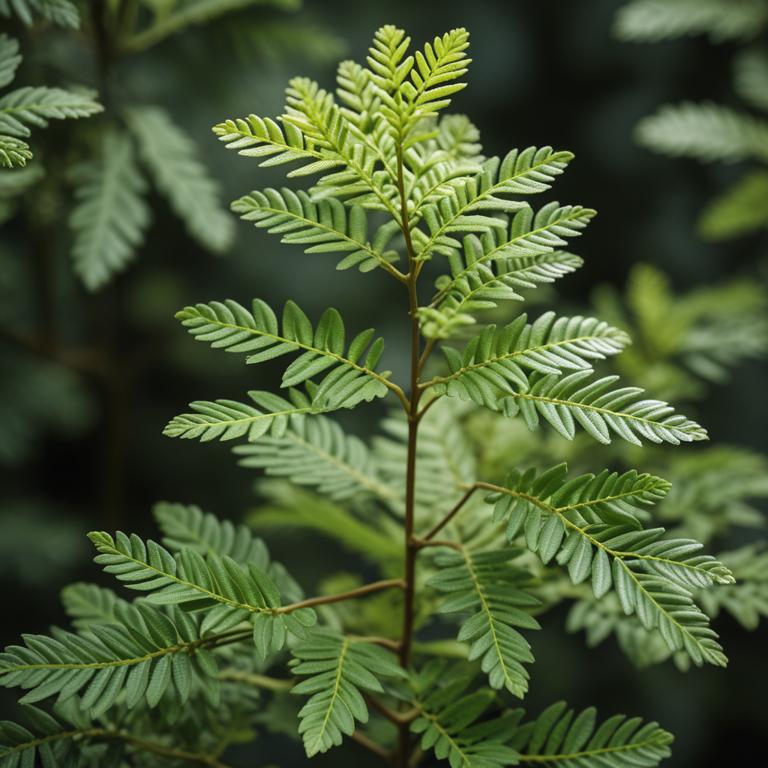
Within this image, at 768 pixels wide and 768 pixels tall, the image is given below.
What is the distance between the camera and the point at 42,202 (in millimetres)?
1011

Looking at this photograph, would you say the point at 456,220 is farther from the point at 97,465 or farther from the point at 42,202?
the point at 97,465

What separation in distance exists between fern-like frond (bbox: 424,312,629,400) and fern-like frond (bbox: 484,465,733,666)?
2.6 inches

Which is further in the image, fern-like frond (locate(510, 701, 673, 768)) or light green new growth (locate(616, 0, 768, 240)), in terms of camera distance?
light green new growth (locate(616, 0, 768, 240))

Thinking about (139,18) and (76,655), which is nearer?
(76,655)

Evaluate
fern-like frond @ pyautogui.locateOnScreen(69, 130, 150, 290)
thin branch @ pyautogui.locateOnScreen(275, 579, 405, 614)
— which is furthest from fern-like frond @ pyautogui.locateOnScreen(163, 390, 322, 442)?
fern-like frond @ pyautogui.locateOnScreen(69, 130, 150, 290)

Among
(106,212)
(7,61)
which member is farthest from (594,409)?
(106,212)

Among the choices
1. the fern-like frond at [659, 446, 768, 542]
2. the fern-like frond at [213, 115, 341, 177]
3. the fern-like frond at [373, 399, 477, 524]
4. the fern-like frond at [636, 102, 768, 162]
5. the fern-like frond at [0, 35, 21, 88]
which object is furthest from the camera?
the fern-like frond at [636, 102, 768, 162]

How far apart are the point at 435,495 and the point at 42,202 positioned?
2.01ft

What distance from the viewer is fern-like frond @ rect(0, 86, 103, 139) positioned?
1.94ft

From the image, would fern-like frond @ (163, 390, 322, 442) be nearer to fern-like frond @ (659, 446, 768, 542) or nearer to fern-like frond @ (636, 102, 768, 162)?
fern-like frond @ (659, 446, 768, 542)

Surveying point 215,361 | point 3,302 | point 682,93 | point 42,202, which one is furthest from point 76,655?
point 682,93

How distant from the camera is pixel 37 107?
24.2 inches

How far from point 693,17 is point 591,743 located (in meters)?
1.03

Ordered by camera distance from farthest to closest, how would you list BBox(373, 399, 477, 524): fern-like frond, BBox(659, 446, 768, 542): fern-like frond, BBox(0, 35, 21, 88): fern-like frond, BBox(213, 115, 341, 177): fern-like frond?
BBox(659, 446, 768, 542): fern-like frond, BBox(373, 399, 477, 524): fern-like frond, BBox(0, 35, 21, 88): fern-like frond, BBox(213, 115, 341, 177): fern-like frond
